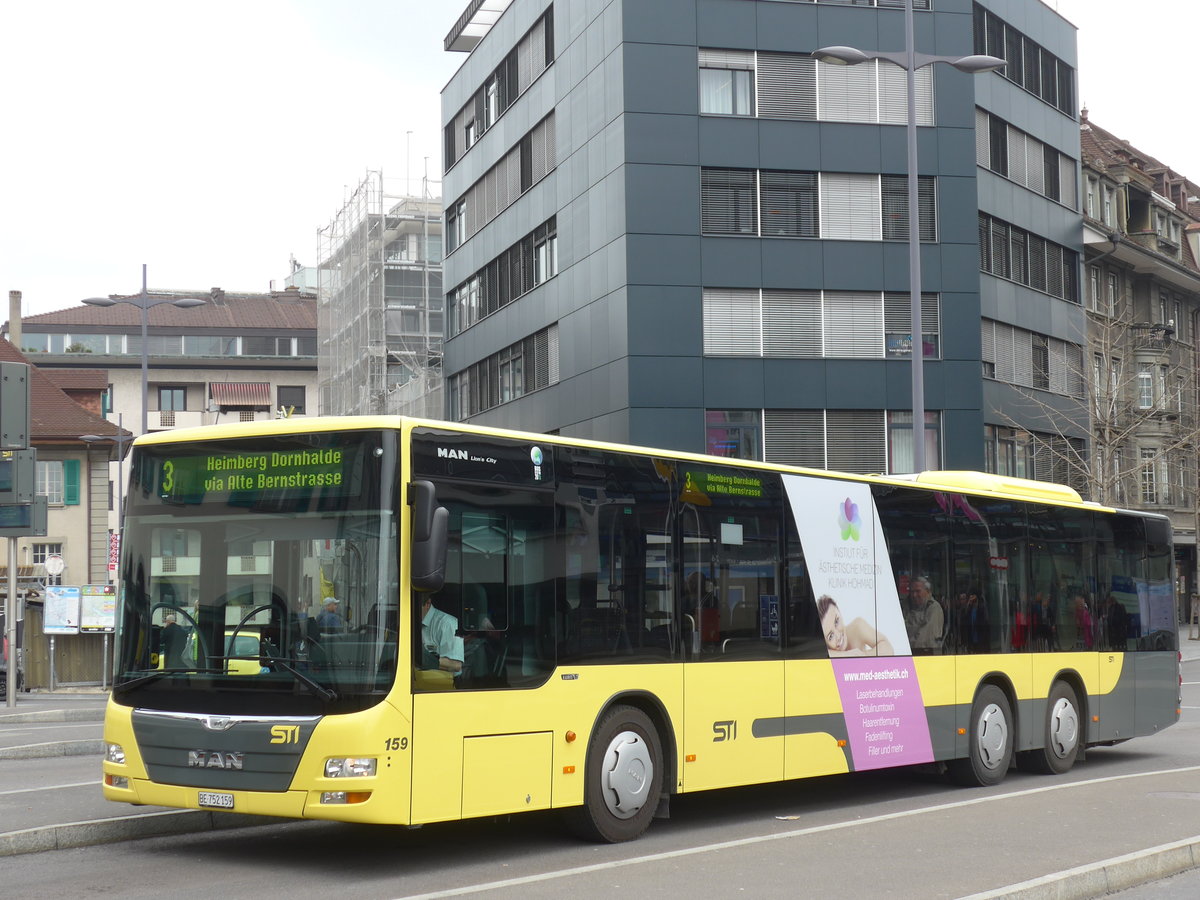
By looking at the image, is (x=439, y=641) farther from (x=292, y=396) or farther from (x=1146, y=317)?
(x=292, y=396)

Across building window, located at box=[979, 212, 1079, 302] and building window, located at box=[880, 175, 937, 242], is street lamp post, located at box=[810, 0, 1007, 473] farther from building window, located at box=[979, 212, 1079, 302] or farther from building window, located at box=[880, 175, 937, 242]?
building window, located at box=[979, 212, 1079, 302]

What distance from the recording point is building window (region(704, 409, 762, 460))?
37.2 meters

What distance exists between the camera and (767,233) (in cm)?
3778

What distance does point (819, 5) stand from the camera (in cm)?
3809

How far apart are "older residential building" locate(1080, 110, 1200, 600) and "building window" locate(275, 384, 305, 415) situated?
46748 millimetres

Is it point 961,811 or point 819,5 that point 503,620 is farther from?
point 819,5

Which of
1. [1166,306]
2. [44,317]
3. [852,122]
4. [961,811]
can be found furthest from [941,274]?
[44,317]

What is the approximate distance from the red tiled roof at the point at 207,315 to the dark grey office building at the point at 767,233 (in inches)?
2011

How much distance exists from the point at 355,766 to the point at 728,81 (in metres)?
31.3


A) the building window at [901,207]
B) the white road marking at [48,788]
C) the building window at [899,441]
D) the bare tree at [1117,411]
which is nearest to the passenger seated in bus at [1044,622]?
the white road marking at [48,788]

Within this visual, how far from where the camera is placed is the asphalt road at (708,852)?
8469 millimetres

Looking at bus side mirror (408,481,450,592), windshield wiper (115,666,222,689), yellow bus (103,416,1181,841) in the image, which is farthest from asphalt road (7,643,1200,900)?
bus side mirror (408,481,450,592)

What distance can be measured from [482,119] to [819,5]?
13.0 meters

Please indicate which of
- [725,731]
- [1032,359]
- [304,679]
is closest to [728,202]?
[1032,359]
